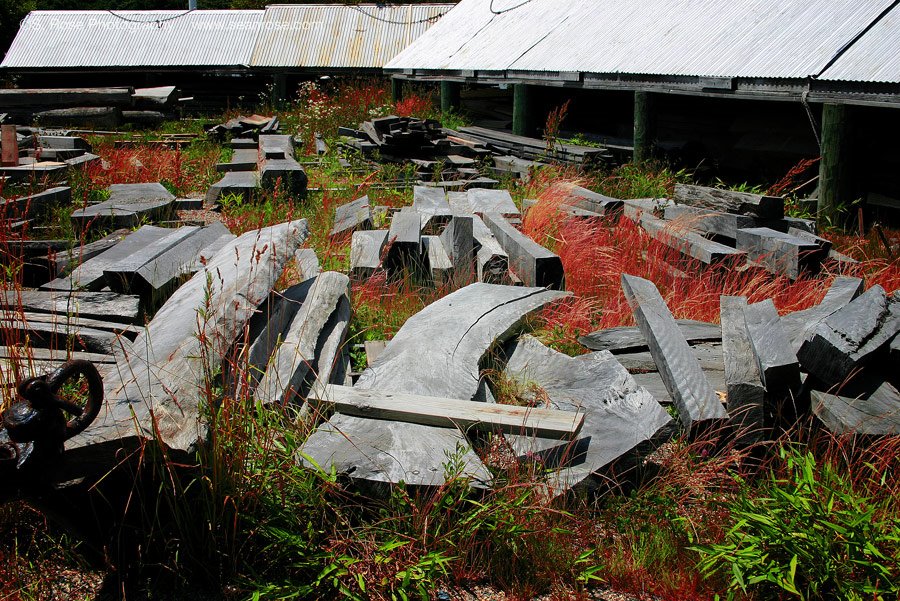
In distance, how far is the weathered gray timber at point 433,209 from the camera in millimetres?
6272

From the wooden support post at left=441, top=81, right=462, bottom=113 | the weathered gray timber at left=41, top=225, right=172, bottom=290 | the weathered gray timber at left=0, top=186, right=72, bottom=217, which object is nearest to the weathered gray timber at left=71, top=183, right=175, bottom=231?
the weathered gray timber at left=0, top=186, right=72, bottom=217

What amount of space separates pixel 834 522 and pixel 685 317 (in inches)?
93.3

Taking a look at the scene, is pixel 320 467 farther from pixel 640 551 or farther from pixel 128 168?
pixel 128 168

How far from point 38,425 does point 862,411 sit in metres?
3.24

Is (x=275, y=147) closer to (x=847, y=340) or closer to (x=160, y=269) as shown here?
(x=160, y=269)

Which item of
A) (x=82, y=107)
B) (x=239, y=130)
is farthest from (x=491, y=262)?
(x=82, y=107)

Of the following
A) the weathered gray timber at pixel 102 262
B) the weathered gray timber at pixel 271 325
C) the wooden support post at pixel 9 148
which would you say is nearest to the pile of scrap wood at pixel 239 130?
the wooden support post at pixel 9 148

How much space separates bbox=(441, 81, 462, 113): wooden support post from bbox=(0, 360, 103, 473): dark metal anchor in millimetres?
14698

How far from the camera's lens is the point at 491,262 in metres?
5.07

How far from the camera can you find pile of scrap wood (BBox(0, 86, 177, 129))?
14734 millimetres

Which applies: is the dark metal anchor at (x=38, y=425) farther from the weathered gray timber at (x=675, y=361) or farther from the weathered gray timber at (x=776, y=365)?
the weathered gray timber at (x=776, y=365)

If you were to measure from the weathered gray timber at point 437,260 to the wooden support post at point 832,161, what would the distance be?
4.26 meters

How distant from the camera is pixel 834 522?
2.59 metres

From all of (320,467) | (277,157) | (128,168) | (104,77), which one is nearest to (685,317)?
(320,467)
